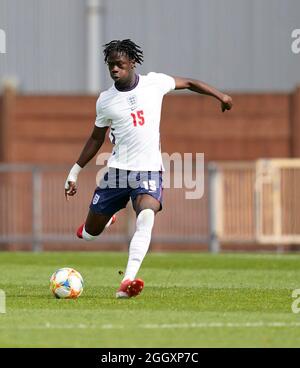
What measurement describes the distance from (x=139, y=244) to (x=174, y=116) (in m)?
16.4

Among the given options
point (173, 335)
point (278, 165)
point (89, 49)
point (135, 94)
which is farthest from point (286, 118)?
point (173, 335)

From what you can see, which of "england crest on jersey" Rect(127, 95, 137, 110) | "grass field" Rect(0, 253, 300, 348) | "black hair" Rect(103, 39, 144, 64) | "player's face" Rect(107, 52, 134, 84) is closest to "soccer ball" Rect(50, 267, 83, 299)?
"grass field" Rect(0, 253, 300, 348)

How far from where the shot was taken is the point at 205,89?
14.5 m

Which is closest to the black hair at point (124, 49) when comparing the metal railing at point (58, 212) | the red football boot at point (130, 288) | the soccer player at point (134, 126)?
the soccer player at point (134, 126)

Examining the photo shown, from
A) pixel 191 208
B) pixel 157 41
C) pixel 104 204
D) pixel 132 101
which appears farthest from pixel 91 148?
pixel 157 41

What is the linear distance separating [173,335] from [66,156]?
19.6 metres

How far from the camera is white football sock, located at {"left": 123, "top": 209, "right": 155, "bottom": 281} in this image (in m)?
13.8

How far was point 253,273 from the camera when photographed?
61.9 feet

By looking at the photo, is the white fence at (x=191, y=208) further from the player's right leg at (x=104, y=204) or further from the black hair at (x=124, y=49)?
the black hair at (x=124, y=49)

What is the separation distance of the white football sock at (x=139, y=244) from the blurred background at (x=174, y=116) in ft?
40.6

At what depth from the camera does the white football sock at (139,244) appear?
1376 centimetres

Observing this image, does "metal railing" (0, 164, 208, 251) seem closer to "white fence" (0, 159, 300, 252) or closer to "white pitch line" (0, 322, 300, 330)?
"white fence" (0, 159, 300, 252)

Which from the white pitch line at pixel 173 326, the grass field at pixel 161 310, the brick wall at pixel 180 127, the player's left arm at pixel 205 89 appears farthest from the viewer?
the brick wall at pixel 180 127

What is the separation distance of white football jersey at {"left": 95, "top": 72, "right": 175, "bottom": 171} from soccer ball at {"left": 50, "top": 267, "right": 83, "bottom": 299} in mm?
1260
